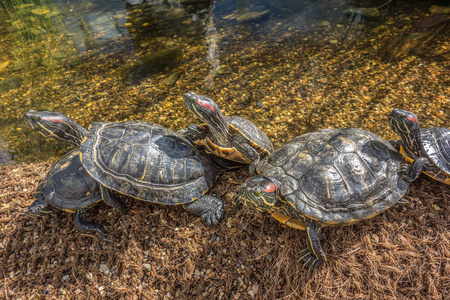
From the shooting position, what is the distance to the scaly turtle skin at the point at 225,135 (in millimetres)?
3729

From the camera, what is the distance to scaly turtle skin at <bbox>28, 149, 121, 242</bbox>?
338 cm

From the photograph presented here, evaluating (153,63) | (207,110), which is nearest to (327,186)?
(207,110)

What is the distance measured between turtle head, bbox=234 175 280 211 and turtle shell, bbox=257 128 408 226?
18 cm

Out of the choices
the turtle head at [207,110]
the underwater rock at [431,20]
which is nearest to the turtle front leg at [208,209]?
the turtle head at [207,110]

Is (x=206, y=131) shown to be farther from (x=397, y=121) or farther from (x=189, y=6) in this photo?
(x=189, y=6)

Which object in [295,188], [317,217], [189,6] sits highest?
[189,6]

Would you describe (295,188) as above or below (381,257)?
above

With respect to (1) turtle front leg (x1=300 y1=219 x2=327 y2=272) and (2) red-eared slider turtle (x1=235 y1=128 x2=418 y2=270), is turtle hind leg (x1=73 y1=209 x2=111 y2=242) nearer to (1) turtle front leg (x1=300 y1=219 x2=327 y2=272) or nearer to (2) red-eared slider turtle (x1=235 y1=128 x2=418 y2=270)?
(2) red-eared slider turtle (x1=235 y1=128 x2=418 y2=270)

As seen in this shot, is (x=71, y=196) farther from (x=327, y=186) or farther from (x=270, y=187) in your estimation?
(x=327, y=186)

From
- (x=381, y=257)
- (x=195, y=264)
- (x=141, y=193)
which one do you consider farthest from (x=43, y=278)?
(x=381, y=257)

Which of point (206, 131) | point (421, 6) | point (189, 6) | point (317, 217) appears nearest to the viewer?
point (317, 217)

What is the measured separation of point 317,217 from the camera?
280cm

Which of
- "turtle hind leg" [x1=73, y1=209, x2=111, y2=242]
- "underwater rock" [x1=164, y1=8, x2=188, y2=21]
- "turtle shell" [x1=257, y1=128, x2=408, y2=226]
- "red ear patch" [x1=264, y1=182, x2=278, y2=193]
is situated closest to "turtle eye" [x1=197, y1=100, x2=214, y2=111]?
"turtle shell" [x1=257, y1=128, x2=408, y2=226]

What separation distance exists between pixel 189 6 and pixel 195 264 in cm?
1050
